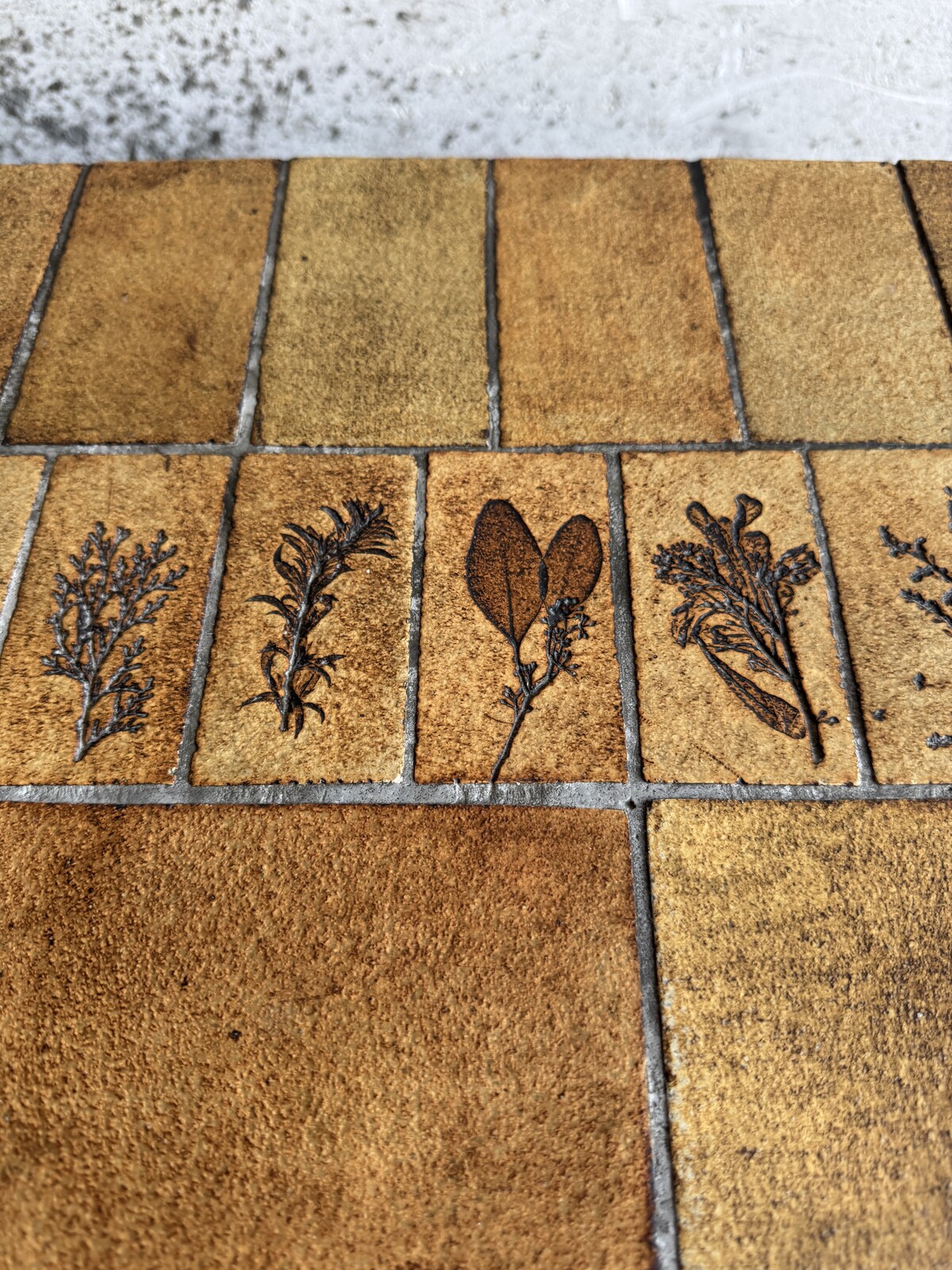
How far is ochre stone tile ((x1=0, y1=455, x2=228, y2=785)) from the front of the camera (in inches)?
59.4

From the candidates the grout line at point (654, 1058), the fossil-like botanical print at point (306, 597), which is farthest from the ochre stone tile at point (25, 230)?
the grout line at point (654, 1058)

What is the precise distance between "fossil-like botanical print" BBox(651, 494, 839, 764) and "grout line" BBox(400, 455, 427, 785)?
1.56 ft

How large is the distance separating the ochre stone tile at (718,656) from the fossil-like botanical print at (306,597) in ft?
1.78

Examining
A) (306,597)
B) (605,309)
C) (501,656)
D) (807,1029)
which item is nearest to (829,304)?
(605,309)

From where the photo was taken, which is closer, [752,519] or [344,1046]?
[344,1046]

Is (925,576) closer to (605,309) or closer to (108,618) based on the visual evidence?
(605,309)

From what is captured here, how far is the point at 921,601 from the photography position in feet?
5.28

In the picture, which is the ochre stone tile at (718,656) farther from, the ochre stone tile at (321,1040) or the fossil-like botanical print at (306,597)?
the fossil-like botanical print at (306,597)

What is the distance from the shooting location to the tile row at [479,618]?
4.93ft

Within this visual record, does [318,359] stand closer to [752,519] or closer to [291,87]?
[291,87]

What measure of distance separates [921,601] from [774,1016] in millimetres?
844

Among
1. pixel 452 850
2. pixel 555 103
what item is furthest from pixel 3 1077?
pixel 555 103

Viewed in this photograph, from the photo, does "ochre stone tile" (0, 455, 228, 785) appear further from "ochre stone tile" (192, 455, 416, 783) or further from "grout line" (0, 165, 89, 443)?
"grout line" (0, 165, 89, 443)

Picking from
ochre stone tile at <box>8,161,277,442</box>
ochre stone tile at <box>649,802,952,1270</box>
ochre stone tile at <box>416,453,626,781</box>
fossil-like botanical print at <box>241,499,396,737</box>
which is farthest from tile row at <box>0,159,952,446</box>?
ochre stone tile at <box>649,802,952,1270</box>
